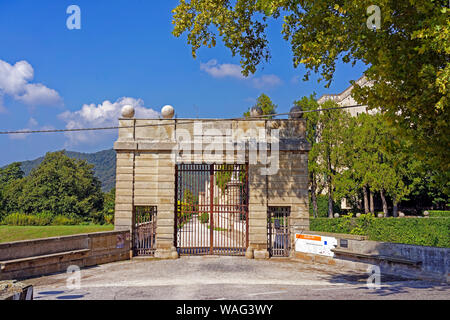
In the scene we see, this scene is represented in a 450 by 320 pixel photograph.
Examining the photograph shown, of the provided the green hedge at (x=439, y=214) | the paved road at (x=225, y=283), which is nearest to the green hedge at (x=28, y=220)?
the paved road at (x=225, y=283)

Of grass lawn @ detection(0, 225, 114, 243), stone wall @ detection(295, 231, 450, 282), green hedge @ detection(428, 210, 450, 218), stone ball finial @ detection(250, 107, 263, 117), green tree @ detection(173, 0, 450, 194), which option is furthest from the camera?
green hedge @ detection(428, 210, 450, 218)

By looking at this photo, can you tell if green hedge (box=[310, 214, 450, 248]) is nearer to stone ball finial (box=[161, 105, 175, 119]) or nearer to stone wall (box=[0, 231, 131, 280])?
stone ball finial (box=[161, 105, 175, 119])

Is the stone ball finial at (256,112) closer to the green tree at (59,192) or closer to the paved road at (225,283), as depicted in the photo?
the paved road at (225,283)

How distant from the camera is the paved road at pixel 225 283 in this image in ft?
30.2

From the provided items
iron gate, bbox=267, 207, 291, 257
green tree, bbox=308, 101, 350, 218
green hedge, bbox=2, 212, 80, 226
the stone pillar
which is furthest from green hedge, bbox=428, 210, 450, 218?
green hedge, bbox=2, 212, 80, 226

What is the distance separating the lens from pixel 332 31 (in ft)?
32.7

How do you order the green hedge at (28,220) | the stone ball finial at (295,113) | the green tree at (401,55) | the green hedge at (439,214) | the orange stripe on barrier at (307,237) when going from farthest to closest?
1. the green hedge at (439,214)
2. the green hedge at (28,220)
3. the stone ball finial at (295,113)
4. the orange stripe on barrier at (307,237)
5. the green tree at (401,55)

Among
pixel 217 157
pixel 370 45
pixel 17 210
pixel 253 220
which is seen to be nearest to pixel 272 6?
pixel 370 45

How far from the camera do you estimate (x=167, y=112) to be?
16.0m

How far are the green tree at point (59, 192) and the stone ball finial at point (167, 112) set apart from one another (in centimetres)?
3488

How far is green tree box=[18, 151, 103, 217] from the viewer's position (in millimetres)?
45094

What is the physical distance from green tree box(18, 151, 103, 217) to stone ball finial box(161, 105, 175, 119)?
3488 centimetres
